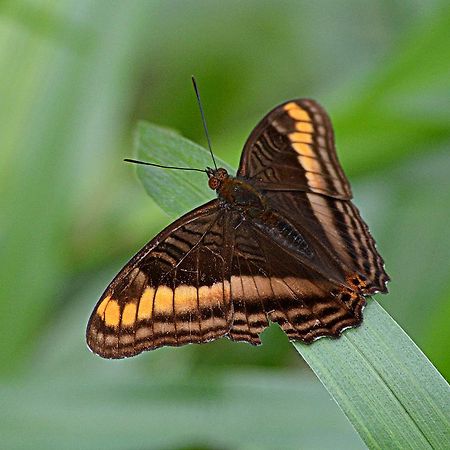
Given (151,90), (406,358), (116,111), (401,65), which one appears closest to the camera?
(406,358)

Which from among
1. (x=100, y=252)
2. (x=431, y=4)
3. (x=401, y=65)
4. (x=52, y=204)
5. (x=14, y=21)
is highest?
(x=431, y=4)

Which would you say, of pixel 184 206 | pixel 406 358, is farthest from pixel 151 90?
pixel 406 358

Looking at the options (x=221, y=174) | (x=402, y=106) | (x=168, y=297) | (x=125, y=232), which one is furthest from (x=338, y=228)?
(x=125, y=232)

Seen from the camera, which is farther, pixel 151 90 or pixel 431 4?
pixel 151 90

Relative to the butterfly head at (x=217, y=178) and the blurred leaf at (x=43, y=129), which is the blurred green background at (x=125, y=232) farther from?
the butterfly head at (x=217, y=178)

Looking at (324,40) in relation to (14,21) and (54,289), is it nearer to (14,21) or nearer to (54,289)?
(14,21)

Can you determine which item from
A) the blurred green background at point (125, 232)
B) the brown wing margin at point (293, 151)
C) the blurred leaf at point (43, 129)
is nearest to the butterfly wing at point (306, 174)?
the brown wing margin at point (293, 151)
